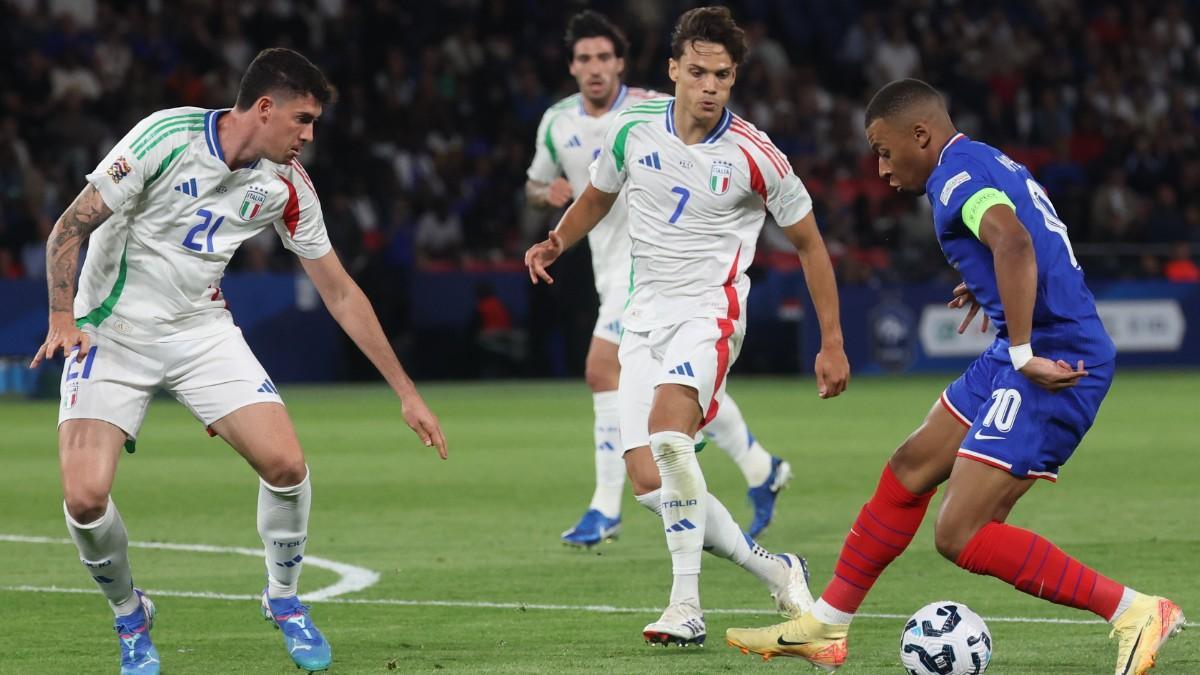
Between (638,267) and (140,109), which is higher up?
(638,267)

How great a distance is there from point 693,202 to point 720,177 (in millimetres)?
157

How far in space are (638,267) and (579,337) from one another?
14.2m

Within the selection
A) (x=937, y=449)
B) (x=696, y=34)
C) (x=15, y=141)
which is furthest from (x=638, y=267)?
(x=15, y=141)

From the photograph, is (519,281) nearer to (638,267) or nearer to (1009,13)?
(1009,13)

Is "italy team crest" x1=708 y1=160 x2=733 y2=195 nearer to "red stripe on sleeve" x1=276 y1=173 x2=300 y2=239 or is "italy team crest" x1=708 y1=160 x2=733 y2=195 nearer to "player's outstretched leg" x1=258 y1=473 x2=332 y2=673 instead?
"red stripe on sleeve" x1=276 y1=173 x2=300 y2=239

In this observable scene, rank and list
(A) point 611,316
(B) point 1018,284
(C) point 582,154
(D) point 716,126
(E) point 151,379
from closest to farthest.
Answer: (B) point 1018,284 < (E) point 151,379 < (D) point 716,126 < (A) point 611,316 < (C) point 582,154

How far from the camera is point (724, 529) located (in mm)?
7062

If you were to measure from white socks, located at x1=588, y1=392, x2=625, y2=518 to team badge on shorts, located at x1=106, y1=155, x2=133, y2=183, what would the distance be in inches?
157

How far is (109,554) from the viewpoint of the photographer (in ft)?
20.3

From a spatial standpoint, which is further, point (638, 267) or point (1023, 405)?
point (638, 267)

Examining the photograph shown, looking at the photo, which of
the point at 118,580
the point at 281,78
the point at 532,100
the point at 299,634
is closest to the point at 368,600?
the point at 299,634

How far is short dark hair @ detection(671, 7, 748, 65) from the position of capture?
7.27m

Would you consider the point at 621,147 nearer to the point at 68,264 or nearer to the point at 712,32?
the point at 712,32

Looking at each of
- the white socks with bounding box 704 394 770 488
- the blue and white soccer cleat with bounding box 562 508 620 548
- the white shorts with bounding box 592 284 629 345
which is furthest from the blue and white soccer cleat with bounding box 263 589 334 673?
the white socks with bounding box 704 394 770 488
